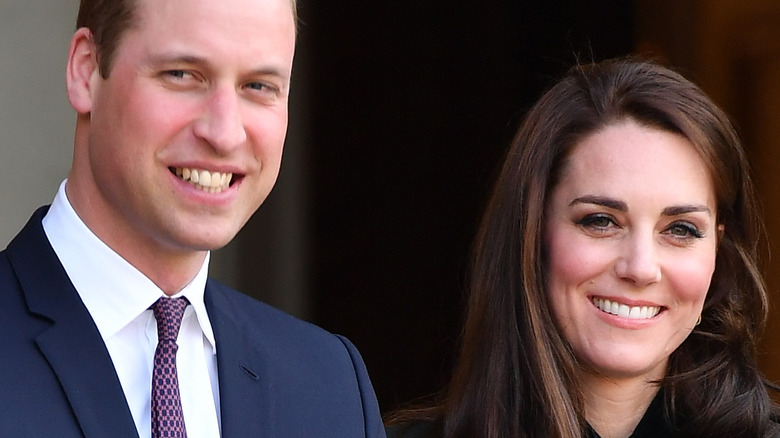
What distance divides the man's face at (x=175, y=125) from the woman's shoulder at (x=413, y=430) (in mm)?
885

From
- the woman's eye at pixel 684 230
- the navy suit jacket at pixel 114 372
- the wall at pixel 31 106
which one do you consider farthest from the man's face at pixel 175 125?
the wall at pixel 31 106

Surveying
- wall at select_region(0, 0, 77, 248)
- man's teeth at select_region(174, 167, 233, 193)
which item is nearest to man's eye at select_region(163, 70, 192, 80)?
man's teeth at select_region(174, 167, 233, 193)

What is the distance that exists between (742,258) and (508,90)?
281cm

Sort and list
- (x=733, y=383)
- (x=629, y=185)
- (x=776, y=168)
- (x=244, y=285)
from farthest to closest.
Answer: (x=244, y=285), (x=776, y=168), (x=733, y=383), (x=629, y=185)

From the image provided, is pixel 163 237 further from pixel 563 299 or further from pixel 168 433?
pixel 563 299

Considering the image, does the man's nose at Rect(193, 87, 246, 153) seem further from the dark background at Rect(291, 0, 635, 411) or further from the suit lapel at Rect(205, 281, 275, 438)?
the dark background at Rect(291, 0, 635, 411)

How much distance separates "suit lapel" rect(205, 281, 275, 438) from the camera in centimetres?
206

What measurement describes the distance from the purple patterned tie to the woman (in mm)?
851

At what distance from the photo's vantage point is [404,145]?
5.69 meters

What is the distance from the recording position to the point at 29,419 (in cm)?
187

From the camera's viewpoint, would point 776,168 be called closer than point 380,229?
Yes

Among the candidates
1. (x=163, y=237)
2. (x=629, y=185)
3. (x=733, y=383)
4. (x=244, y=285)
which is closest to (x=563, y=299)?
(x=629, y=185)

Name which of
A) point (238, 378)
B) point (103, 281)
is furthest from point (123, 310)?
point (238, 378)

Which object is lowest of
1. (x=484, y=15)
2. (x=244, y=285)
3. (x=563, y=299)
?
(x=244, y=285)
